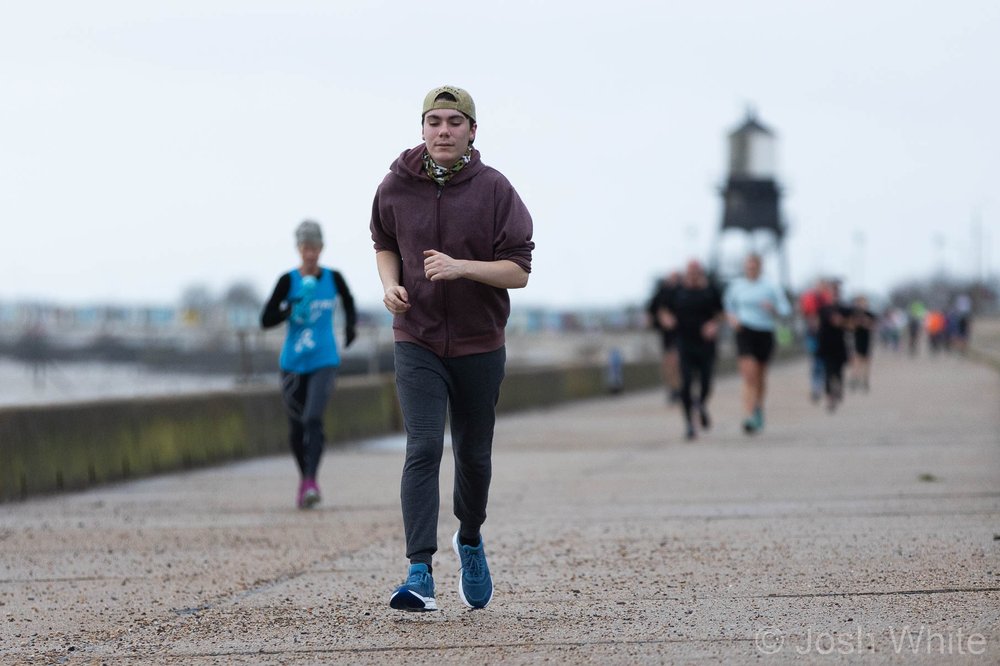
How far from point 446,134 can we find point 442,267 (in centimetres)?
48

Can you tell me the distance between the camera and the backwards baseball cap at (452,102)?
5773 mm

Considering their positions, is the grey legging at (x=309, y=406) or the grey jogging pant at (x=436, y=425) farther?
the grey legging at (x=309, y=406)

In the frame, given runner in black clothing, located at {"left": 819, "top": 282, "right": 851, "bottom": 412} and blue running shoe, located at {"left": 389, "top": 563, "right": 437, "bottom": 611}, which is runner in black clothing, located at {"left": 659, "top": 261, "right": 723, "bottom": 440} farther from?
blue running shoe, located at {"left": 389, "top": 563, "right": 437, "bottom": 611}

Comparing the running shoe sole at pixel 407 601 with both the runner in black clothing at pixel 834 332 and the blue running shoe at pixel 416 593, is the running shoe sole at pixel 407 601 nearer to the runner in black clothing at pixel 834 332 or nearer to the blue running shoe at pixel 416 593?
the blue running shoe at pixel 416 593

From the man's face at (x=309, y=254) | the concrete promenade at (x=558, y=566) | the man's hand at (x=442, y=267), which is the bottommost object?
the concrete promenade at (x=558, y=566)

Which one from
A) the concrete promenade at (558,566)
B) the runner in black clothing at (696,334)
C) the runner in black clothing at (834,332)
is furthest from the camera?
the runner in black clothing at (834,332)

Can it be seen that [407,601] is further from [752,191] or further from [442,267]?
[752,191]

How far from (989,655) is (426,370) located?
2.09 metres

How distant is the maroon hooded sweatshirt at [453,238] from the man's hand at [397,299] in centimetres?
8

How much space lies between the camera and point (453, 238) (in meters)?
5.77

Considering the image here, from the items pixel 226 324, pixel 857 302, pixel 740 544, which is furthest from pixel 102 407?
pixel 226 324

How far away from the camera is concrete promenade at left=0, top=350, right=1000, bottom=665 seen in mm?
5242

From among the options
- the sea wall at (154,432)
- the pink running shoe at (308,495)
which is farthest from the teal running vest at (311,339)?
the sea wall at (154,432)

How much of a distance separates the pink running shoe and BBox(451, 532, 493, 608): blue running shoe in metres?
4.13
